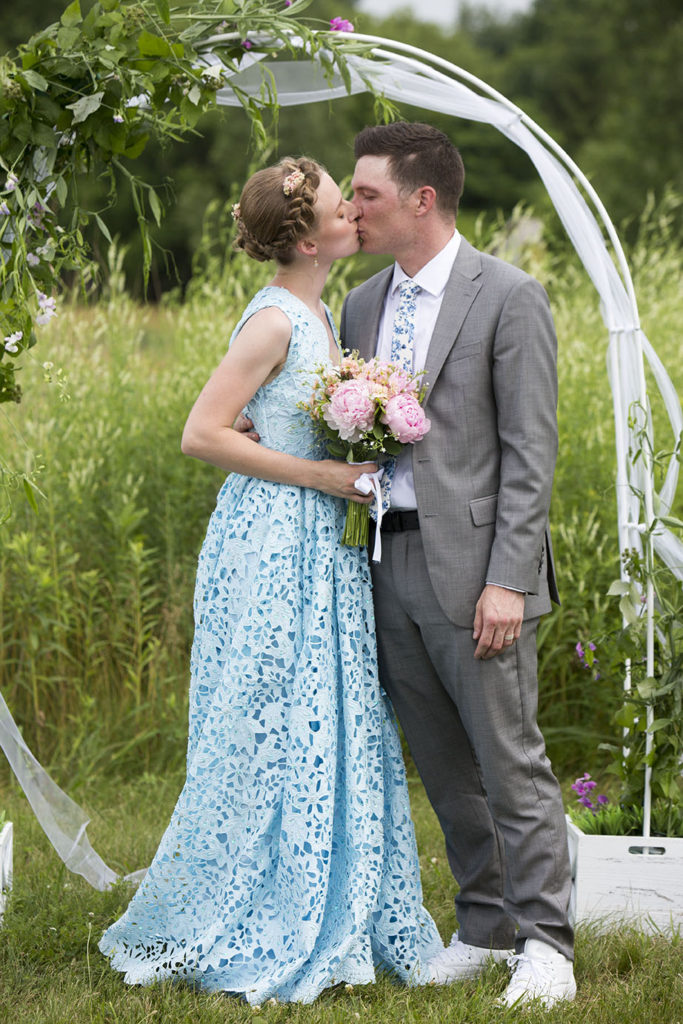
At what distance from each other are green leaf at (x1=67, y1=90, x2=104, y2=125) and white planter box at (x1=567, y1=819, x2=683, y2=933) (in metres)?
2.56

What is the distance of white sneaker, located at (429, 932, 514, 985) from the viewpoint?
3.05m

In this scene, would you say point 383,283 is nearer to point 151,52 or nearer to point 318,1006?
point 151,52

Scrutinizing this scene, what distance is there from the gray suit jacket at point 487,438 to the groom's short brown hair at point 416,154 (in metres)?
0.25

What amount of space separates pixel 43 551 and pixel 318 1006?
231 centimetres

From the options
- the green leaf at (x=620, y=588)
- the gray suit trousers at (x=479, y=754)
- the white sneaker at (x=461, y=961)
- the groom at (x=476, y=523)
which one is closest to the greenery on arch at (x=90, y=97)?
the groom at (x=476, y=523)

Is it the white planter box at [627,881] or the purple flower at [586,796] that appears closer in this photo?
the white planter box at [627,881]

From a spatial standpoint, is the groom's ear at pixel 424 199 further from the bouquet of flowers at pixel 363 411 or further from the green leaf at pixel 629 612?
the green leaf at pixel 629 612

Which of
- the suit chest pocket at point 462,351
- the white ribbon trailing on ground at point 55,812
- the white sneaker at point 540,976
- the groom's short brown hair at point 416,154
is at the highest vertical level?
the groom's short brown hair at point 416,154

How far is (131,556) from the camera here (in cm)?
458

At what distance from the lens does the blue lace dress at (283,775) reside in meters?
2.92

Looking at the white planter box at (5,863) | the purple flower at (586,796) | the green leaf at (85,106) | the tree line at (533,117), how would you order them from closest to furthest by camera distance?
the green leaf at (85,106) → the white planter box at (5,863) → the purple flower at (586,796) → the tree line at (533,117)

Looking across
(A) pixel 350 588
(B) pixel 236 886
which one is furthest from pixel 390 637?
(B) pixel 236 886

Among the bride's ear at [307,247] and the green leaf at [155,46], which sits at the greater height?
the green leaf at [155,46]

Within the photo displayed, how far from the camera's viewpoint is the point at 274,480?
9.82ft
